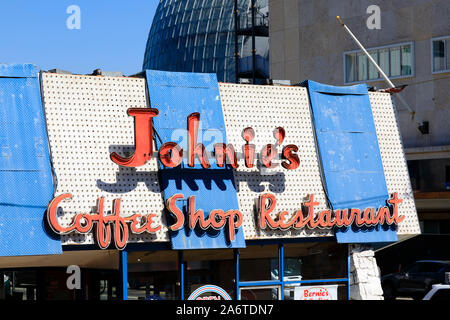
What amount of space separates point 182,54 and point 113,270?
3208 inches

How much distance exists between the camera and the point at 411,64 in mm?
52250

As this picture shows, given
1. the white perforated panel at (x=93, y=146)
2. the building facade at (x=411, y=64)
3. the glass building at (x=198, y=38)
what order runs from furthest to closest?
the glass building at (x=198, y=38)
the building facade at (x=411, y=64)
the white perforated panel at (x=93, y=146)

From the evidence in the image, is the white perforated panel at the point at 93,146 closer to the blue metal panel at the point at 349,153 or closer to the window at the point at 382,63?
the blue metal panel at the point at 349,153

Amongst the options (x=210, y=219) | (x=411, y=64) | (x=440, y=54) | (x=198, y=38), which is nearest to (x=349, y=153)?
(x=210, y=219)

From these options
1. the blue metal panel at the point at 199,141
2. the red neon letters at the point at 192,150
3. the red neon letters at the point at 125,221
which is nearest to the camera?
the red neon letters at the point at 125,221

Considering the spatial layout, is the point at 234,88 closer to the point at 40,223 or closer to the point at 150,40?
the point at 40,223

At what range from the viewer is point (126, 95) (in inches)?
912

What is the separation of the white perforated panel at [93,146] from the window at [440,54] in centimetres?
3205

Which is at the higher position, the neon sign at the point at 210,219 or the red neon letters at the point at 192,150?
the red neon letters at the point at 192,150

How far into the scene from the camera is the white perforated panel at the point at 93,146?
21.7 meters

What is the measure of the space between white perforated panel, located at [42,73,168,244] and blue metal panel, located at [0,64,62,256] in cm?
39

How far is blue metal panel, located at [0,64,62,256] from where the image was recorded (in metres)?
20.5

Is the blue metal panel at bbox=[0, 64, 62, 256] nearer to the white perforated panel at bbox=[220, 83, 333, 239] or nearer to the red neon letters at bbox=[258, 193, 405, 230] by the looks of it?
the white perforated panel at bbox=[220, 83, 333, 239]

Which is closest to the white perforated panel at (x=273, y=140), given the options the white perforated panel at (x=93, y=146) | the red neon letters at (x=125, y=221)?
the red neon letters at (x=125, y=221)
